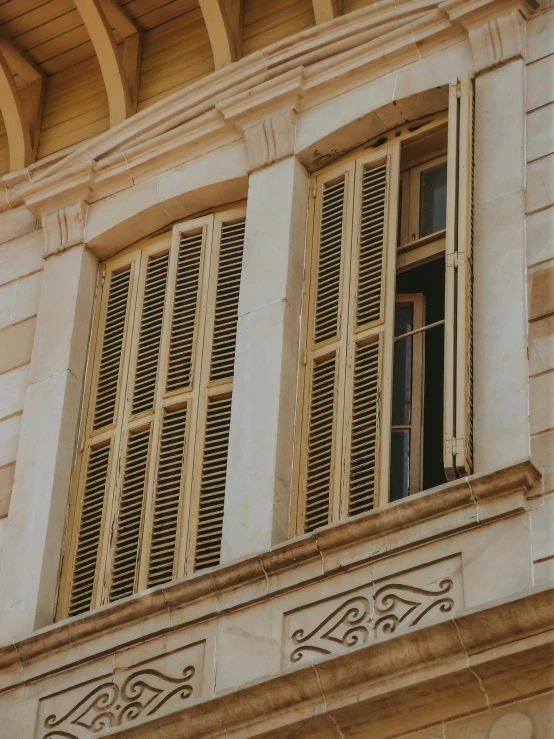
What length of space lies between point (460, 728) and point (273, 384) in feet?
9.36

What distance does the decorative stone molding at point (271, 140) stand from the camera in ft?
41.9

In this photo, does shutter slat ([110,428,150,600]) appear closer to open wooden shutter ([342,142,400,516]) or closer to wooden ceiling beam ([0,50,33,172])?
open wooden shutter ([342,142,400,516])

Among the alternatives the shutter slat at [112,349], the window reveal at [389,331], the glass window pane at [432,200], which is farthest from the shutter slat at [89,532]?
the glass window pane at [432,200]

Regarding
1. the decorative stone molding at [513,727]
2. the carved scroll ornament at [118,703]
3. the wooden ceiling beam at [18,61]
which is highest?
the wooden ceiling beam at [18,61]

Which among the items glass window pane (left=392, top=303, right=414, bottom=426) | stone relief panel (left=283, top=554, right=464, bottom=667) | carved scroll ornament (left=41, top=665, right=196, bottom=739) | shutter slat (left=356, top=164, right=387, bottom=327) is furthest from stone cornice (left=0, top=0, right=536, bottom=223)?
carved scroll ornament (left=41, top=665, right=196, bottom=739)

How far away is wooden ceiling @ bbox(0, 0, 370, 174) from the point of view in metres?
13.7

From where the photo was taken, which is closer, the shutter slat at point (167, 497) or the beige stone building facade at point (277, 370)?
the beige stone building facade at point (277, 370)

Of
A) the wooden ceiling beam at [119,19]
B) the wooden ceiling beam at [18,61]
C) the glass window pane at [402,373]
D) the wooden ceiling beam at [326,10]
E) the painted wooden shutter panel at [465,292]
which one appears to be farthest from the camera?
the wooden ceiling beam at [18,61]

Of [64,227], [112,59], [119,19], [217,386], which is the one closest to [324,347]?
[217,386]

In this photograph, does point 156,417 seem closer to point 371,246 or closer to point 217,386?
point 217,386

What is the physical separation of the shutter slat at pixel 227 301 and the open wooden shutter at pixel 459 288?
175 cm

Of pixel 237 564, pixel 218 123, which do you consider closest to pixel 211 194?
pixel 218 123

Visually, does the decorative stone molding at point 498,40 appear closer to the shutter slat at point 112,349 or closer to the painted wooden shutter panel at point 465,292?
the painted wooden shutter panel at point 465,292

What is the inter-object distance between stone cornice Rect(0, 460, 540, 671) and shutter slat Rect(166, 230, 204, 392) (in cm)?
184
